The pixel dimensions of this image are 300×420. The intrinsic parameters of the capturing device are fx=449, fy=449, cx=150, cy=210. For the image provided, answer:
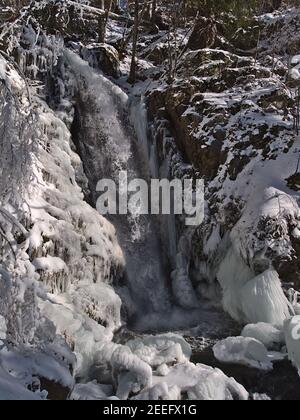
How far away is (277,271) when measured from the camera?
770 cm

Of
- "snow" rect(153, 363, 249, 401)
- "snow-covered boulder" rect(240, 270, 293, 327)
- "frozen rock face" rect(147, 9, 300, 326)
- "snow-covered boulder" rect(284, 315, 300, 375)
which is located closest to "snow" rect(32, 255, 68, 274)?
"snow" rect(153, 363, 249, 401)

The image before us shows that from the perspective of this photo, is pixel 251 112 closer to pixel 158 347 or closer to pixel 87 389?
pixel 158 347

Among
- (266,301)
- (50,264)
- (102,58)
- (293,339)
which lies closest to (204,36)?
(102,58)

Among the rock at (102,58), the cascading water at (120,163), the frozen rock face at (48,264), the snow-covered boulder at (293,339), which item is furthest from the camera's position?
the rock at (102,58)

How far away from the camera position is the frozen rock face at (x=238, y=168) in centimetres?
779

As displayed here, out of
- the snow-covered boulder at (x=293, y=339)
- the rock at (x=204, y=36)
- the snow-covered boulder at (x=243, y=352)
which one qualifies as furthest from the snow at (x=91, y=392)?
the rock at (x=204, y=36)

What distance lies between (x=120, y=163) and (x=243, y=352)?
197 inches

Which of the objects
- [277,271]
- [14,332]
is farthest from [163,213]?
[14,332]

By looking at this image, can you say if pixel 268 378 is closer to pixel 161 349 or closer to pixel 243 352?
pixel 243 352

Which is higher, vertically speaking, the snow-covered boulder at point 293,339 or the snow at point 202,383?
the snow-covered boulder at point 293,339

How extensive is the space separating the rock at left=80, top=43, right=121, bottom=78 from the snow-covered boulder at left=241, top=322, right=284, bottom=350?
25.0 ft

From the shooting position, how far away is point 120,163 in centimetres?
995

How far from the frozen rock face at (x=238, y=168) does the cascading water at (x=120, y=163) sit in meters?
0.59

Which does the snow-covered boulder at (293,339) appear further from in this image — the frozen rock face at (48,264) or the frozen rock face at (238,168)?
the frozen rock face at (48,264)
